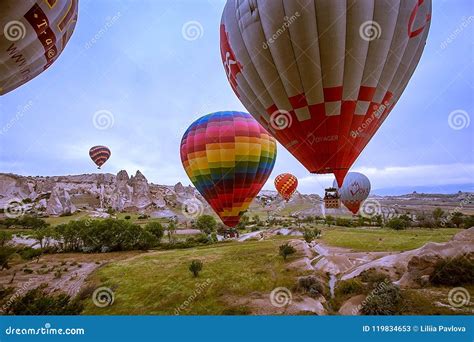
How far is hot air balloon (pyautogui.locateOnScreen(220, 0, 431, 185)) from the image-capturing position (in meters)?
6.58

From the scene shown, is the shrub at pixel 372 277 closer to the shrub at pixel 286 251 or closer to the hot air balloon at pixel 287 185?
the shrub at pixel 286 251

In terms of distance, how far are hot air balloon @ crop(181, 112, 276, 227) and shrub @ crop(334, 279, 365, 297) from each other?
691 centimetres

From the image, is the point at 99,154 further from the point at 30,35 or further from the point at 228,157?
the point at 30,35

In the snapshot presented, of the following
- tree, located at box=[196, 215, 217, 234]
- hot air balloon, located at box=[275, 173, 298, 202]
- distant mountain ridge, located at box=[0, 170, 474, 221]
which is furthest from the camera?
distant mountain ridge, located at box=[0, 170, 474, 221]

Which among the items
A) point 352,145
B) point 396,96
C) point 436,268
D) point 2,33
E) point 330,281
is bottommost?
point 330,281

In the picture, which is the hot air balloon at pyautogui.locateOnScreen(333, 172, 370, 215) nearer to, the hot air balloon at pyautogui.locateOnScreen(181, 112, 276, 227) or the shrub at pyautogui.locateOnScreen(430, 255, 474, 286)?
the hot air balloon at pyautogui.locateOnScreen(181, 112, 276, 227)

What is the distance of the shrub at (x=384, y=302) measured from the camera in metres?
9.82

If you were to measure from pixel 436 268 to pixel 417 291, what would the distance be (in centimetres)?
188

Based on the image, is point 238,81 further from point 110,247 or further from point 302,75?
point 110,247

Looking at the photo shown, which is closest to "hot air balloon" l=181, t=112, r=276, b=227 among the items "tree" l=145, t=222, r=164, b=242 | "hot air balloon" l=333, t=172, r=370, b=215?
"tree" l=145, t=222, r=164, b=242

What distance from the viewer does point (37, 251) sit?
23.9m

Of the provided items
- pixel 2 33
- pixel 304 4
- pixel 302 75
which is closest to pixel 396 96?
pixel 302 75

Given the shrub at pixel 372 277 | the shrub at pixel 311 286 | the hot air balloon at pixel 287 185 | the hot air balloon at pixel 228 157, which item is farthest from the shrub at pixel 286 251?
the hot air balloon at pixel 287 185

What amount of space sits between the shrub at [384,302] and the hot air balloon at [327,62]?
581 centimetres
